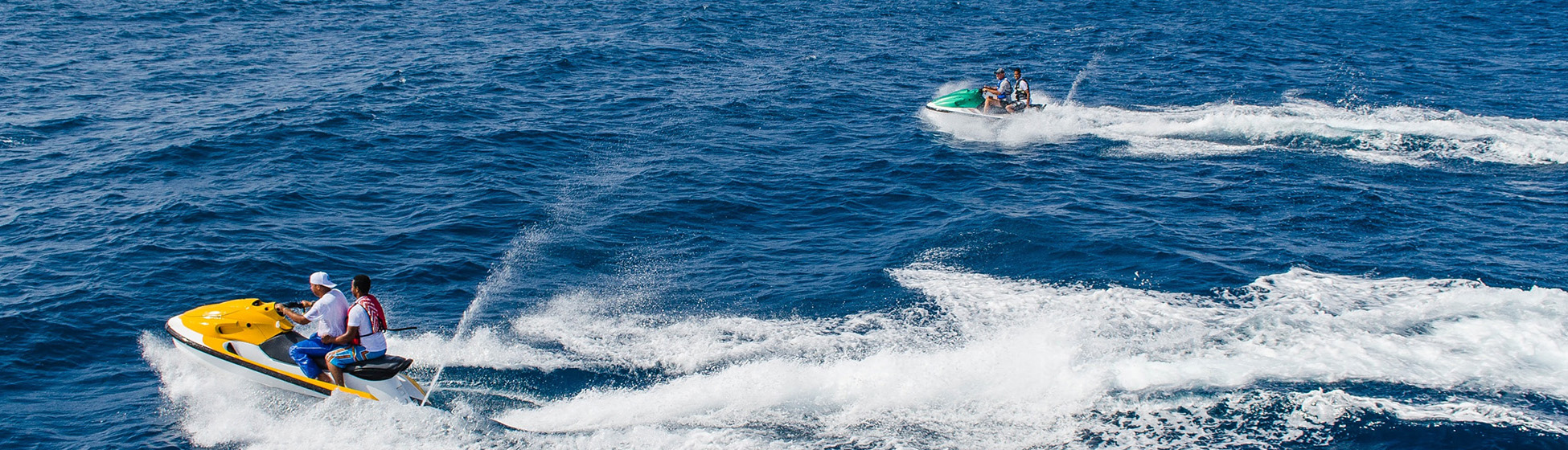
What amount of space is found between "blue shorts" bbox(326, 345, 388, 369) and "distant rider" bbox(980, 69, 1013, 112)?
20081 mm

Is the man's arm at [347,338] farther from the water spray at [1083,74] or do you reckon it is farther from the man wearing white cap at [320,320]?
the water spray at [1083,74]

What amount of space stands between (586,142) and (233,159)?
25.8 ft

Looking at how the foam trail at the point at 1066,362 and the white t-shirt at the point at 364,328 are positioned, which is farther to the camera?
the white t-shirt at the point at 364,328

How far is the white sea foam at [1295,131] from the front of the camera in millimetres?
25328

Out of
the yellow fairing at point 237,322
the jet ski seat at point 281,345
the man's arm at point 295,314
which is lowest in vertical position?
the jet ski seat at point 281,345

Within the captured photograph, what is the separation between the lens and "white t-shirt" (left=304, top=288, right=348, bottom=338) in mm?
12906

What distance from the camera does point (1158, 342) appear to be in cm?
1496

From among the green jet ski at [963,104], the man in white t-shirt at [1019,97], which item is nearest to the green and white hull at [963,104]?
the green jet ski at [963,104]

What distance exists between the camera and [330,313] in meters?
13.0

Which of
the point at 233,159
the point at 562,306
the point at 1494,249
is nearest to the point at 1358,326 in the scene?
the point at 1494,249

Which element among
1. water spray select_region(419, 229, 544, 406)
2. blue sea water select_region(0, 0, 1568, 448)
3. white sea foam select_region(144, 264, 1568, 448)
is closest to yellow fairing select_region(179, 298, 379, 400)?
white sea foam select_region(144, 264, 1568, 448)

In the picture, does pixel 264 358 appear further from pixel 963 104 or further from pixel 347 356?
pixel 963 104

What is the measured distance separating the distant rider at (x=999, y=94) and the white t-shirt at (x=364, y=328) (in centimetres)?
1985

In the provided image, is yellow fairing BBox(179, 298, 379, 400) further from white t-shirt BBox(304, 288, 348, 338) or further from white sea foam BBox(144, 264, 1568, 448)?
white t-shirt BBox(304, 288, 348, 338)
